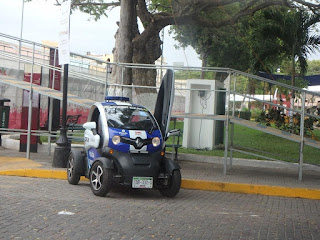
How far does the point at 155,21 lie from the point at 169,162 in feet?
31.8

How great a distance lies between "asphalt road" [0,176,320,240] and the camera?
711cm

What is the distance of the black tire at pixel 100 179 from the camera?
9.91m

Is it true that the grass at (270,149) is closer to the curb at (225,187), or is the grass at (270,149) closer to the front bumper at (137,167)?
the curb at (225,187)

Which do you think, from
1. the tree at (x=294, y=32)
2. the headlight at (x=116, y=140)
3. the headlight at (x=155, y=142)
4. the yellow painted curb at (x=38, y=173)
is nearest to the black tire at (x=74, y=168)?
the yellow painted curb at (x=38, y=173)

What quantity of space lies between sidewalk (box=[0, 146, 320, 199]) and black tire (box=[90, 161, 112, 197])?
2.14m

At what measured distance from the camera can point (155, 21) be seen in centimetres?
1931

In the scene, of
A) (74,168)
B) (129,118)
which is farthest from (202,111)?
(74,168)

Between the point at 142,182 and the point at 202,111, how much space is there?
7.92m

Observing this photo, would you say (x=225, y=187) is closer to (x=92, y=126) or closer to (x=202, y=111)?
(x=92, y=126)

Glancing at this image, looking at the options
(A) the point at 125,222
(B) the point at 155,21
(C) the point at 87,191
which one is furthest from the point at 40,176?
(B) the point at 155,21

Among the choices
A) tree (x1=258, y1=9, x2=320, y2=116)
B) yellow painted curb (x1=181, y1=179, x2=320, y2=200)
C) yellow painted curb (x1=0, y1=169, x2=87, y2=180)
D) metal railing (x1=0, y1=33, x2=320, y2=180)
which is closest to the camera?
yellow painted curb (x1=181, y1=179, x2=320, y2=200)

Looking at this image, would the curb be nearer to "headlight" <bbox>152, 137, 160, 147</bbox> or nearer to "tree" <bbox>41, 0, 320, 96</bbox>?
"headlight" <bbox>152, 137, 160, 147</bbox>

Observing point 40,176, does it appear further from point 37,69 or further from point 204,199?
point 37,69

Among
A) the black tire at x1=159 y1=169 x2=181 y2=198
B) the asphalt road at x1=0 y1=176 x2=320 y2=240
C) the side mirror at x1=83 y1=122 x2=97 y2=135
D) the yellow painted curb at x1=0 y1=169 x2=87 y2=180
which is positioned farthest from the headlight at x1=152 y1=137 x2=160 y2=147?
the yellow painted curb at x1=0 y1=169 x2=87 y2=180
